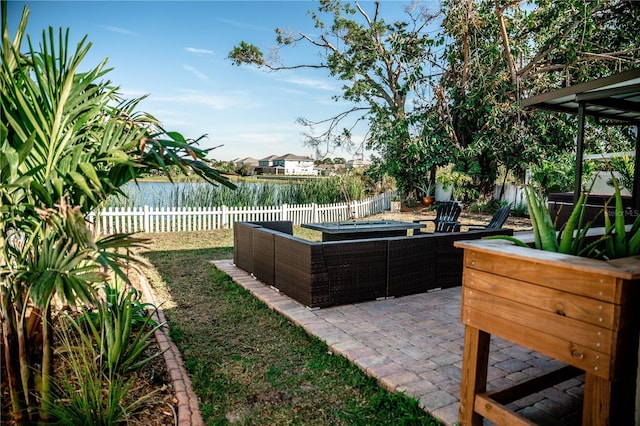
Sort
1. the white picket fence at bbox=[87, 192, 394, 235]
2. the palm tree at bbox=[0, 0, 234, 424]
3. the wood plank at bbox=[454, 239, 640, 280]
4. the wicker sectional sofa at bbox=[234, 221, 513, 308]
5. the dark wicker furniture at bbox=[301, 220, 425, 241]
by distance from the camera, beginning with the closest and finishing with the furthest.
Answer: the wood plank at bbox=[454, 239, 640, 280], the palm tree at bbox=[0, 0, 234, 424], the wicker sectional sofa at bbox=[234, 221, 513, 308], the dark wicker furniture at bbox=[301, 220, 425, 241], the white picket fence at bbox=[87, 192, 394, 235]

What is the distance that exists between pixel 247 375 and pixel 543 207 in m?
2.20

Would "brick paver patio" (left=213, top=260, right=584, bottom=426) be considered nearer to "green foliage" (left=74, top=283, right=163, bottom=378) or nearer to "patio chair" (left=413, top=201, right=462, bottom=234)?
"green foliage" (left=74, top=283, right=163, bottom=378)

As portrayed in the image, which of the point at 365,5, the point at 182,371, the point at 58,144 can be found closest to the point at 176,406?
the point at 182,371

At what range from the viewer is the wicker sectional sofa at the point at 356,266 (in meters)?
3.92

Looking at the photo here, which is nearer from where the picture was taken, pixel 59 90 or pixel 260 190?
pixel 59 90

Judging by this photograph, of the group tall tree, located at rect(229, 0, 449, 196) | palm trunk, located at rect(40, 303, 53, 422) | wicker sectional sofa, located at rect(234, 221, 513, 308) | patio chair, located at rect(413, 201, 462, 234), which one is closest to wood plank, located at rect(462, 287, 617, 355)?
wicker sectional sofa, located at rect(234, 221, 513, 308)

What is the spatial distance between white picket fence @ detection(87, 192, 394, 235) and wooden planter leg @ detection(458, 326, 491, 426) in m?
7.98

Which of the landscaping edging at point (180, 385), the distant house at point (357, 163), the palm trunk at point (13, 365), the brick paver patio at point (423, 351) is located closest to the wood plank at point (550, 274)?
the brick paver patio at point (423, 351)

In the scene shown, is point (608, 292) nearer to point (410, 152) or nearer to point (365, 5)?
point (410, 152)

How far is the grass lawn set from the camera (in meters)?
2.29

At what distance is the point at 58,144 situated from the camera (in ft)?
5.99

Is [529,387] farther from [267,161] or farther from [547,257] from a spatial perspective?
[267,161]

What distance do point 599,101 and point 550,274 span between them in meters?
4.63

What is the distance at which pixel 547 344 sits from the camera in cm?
167
